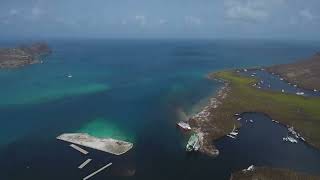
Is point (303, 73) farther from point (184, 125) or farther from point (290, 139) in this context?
point (184, 125)

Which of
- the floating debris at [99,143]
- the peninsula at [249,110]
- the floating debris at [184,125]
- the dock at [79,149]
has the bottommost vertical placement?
the dock at [79,149]

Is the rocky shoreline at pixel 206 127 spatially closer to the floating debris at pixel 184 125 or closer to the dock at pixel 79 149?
the floating debris at pixel 184 125

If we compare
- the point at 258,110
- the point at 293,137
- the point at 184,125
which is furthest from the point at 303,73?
the point at 184,125

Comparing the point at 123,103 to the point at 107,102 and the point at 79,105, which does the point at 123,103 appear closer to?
the point at 107,102

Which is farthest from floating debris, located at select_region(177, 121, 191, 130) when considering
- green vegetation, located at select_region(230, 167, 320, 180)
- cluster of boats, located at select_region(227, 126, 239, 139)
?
green vegetation, located at select_region(230, 167, 320, 180)

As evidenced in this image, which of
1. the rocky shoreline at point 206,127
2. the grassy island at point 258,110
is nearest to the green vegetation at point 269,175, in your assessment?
the rocky shoreline at point 206,127
